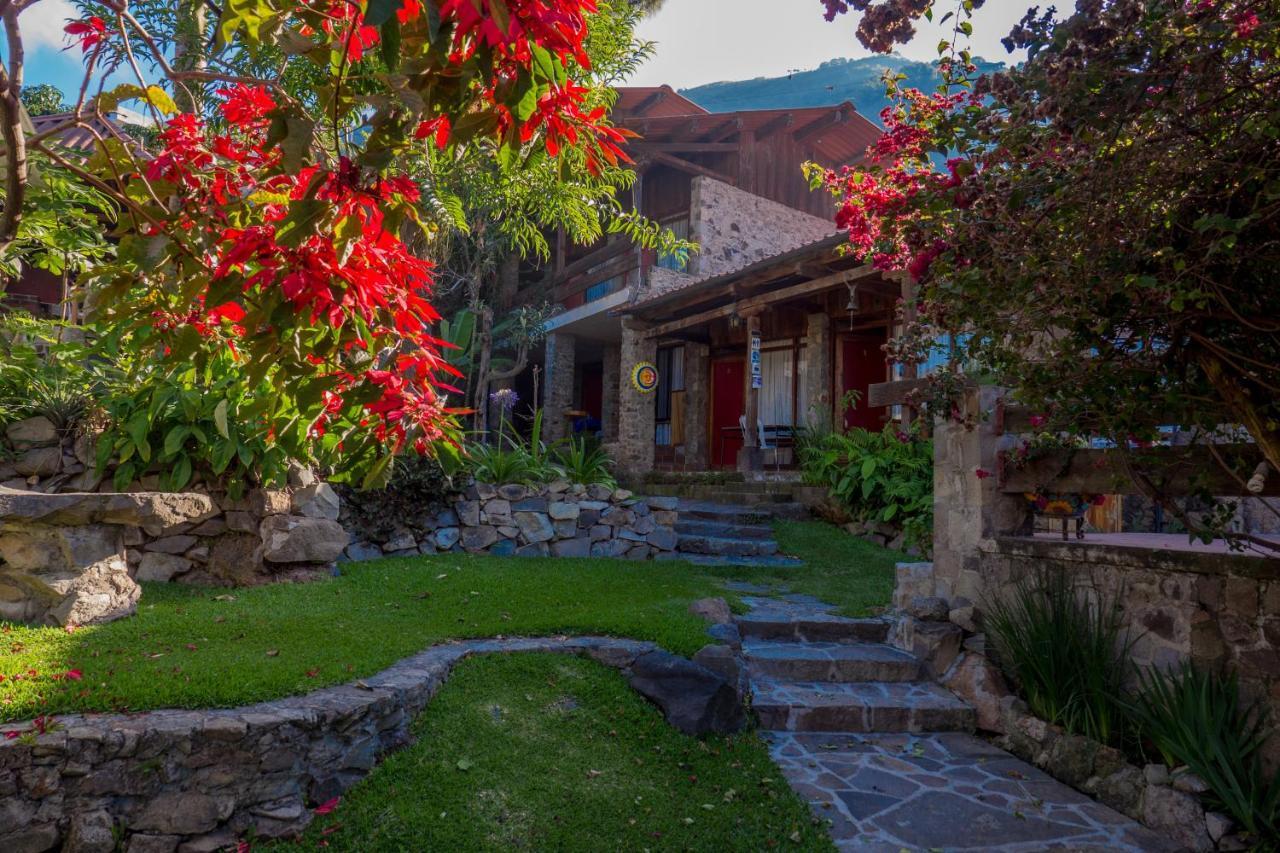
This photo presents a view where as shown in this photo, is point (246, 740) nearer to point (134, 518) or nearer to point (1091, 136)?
point (134, 518)

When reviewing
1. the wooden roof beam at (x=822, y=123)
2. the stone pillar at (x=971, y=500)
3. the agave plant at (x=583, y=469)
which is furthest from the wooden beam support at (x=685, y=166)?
the stone pillar at (x=971, y=500)

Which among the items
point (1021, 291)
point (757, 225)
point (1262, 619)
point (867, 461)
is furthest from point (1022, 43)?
point (757, 225)

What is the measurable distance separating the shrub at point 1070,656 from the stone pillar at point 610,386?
13040 millimetres

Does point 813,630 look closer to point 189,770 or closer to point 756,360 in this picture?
point 189,770

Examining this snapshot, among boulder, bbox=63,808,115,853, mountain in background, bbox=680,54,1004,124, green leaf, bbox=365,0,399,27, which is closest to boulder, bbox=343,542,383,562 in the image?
boulder, bbox=63,808,115,853

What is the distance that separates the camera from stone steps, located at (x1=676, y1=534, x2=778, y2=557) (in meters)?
8.58

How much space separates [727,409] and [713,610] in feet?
31.5

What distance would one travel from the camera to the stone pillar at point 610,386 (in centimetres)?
1728

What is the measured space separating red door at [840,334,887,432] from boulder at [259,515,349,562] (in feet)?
28.7

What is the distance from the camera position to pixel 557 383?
16.8 metres

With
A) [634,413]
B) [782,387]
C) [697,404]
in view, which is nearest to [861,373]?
[782,387]

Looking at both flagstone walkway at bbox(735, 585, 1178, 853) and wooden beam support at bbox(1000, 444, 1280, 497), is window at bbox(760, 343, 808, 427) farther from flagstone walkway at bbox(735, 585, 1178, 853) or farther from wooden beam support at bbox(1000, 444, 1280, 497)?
wooden beam support at bbox(1000, 444, 1280, 497)

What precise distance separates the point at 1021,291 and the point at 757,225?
42.7ft

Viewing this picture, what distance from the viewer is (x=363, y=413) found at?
227 cm
